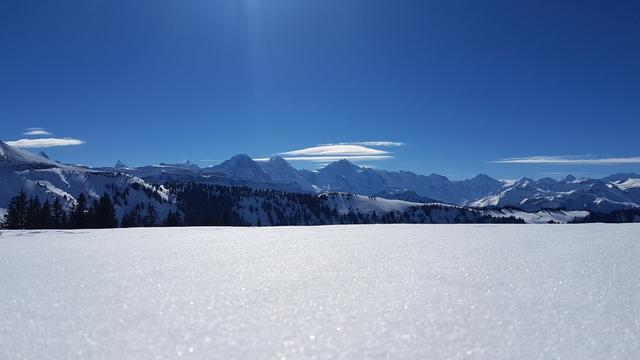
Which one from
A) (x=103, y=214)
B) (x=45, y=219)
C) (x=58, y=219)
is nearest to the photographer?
(x=45, y=219)

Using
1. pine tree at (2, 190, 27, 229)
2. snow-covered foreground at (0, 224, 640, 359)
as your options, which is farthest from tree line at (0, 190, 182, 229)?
snow-covered foreground at (0, 224, 640, 359)

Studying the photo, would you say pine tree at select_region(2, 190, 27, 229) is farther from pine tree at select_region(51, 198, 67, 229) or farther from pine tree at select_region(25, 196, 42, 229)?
pine tree at select_region(51, 198, 67, 229)

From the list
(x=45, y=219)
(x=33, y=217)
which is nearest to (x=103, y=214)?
(x=45, y=219)

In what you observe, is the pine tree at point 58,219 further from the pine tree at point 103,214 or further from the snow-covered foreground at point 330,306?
the snow-covered foreground at point 330,306

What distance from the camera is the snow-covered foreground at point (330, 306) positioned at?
407cm

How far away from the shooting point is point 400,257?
30.2 ft

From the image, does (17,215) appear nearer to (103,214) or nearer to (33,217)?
(33,217)

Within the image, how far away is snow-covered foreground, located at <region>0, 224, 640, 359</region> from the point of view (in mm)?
4070

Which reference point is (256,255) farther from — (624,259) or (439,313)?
(624,259)

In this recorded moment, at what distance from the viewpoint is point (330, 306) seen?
214 inches

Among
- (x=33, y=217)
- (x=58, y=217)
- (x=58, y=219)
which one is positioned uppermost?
(x=33, y=217)

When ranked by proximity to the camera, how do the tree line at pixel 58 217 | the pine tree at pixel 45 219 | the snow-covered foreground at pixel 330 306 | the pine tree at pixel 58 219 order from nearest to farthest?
the snow-covered foreground at pixel 330 306 < the tree line at pixel 58 217 < the pine tree at pixel 45 219 < the pine tree at pixel 58 219

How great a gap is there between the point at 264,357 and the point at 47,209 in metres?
69.9

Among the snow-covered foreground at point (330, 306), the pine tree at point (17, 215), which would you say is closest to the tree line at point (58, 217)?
the pine tree at point (17, 215)
